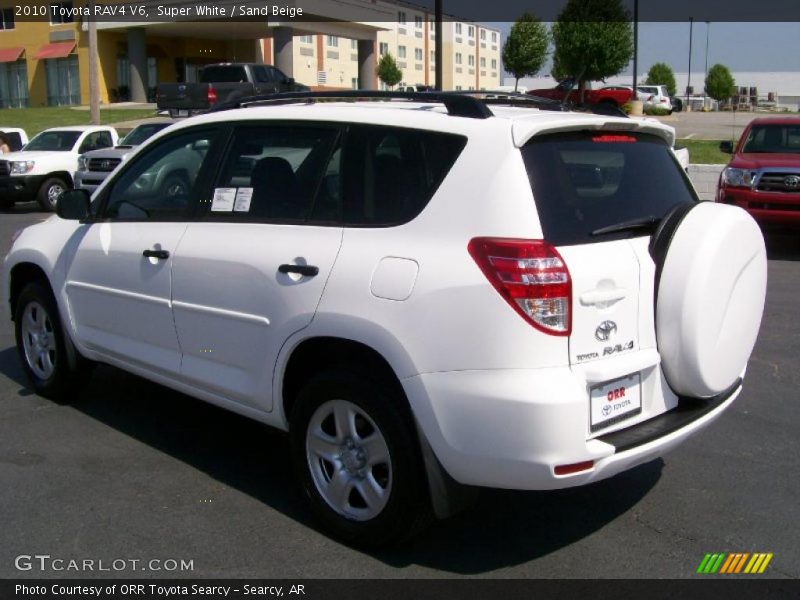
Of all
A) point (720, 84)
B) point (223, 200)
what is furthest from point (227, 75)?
point (720, 84)

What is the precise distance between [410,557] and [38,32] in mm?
59155

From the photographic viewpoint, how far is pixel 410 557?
3840 millimetres

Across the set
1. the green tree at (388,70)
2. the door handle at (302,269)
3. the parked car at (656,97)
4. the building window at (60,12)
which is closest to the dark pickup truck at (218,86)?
Result: the parked car at (656,97)

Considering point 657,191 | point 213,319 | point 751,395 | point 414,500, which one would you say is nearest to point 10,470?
point 213,319

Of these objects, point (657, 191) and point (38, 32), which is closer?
point (657, 191)

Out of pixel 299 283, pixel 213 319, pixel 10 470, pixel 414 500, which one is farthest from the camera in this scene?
pixel 10 470

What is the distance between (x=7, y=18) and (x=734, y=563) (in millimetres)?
62899

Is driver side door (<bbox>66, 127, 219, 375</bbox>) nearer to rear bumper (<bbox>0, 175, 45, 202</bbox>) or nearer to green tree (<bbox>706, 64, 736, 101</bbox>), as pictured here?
rear bumper (<bbox>0, 175, 45, 202</bbox>)

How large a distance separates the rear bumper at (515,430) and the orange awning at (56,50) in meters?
55.6

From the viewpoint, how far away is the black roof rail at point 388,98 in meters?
3.75

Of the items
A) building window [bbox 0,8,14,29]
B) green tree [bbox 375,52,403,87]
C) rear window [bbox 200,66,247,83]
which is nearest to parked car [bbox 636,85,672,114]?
green tree [bbox 375,52,403,87]

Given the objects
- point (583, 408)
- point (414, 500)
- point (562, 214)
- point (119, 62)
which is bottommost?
point (414, 500)
